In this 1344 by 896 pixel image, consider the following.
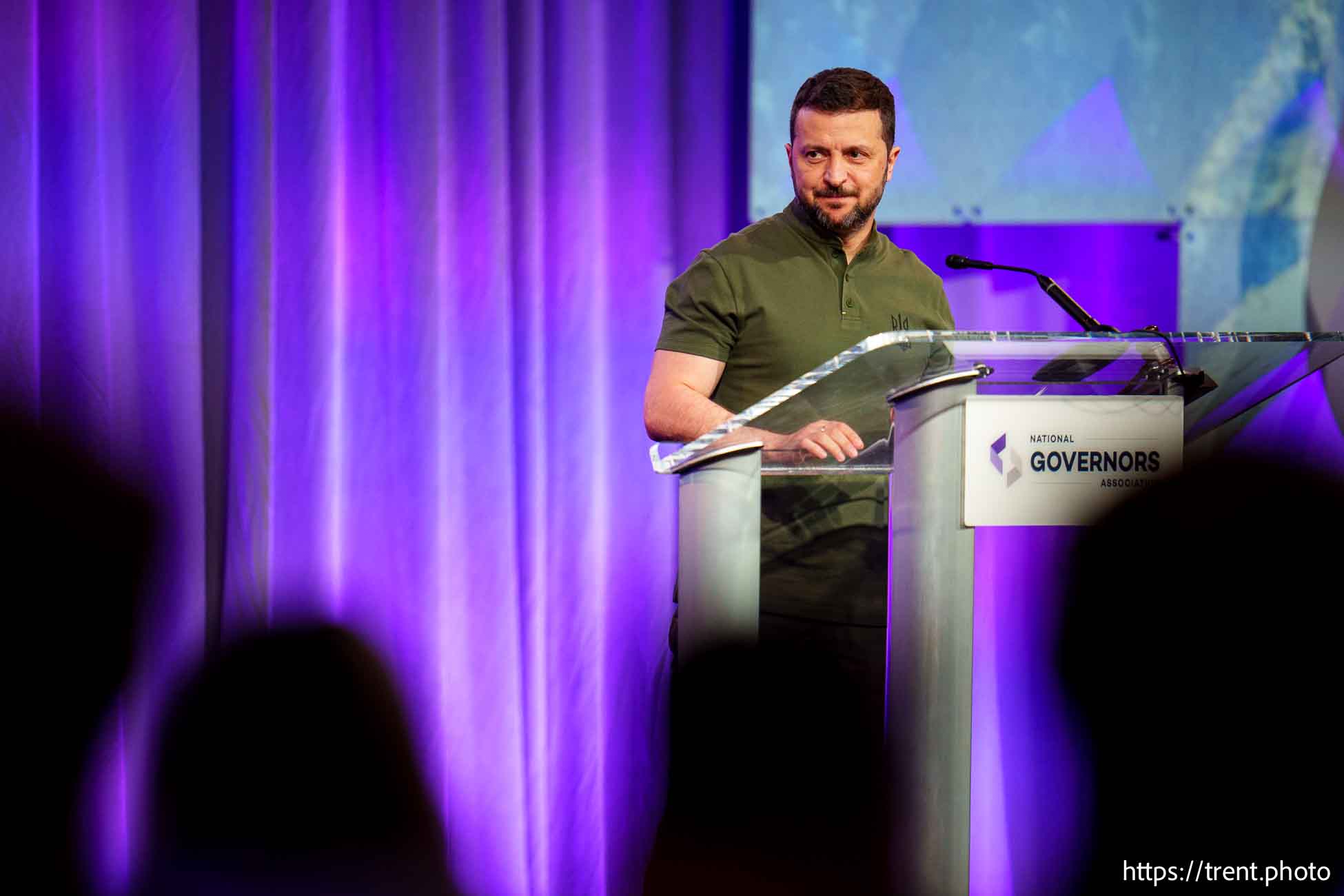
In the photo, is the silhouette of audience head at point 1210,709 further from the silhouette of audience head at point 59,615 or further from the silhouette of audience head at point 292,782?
the silhouette of audience head at point 59,615

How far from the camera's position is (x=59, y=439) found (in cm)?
195

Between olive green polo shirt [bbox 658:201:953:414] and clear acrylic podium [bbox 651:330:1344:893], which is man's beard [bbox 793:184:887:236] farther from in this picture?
clear acrylic podium [bbox 651:330:1344:893]

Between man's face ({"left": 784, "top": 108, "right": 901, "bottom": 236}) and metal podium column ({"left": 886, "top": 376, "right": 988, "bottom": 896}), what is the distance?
33.2 inches

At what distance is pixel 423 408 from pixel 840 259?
93cm

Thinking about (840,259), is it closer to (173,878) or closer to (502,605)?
(502,605)

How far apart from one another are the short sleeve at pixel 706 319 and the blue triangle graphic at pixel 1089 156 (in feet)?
3.01

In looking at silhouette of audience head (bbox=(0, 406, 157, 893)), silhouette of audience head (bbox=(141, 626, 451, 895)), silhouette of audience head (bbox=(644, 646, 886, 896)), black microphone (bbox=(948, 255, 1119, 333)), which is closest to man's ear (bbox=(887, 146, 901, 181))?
black microphone (bbox=(948, 255, 1119, 333))

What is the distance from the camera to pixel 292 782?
80.7 inches

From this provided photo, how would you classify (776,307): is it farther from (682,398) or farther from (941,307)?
(941,307)

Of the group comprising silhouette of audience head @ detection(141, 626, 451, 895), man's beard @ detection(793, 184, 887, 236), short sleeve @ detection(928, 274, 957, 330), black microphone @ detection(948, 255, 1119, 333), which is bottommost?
silhouette of audience head @ detection(141, 626, 451, 895)

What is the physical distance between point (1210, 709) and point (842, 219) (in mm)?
1373

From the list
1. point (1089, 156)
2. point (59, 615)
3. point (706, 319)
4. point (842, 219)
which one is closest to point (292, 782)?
point (59, 615)

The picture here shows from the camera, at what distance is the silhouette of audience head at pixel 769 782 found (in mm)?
1072

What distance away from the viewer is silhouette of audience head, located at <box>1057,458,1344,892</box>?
2.14 m
